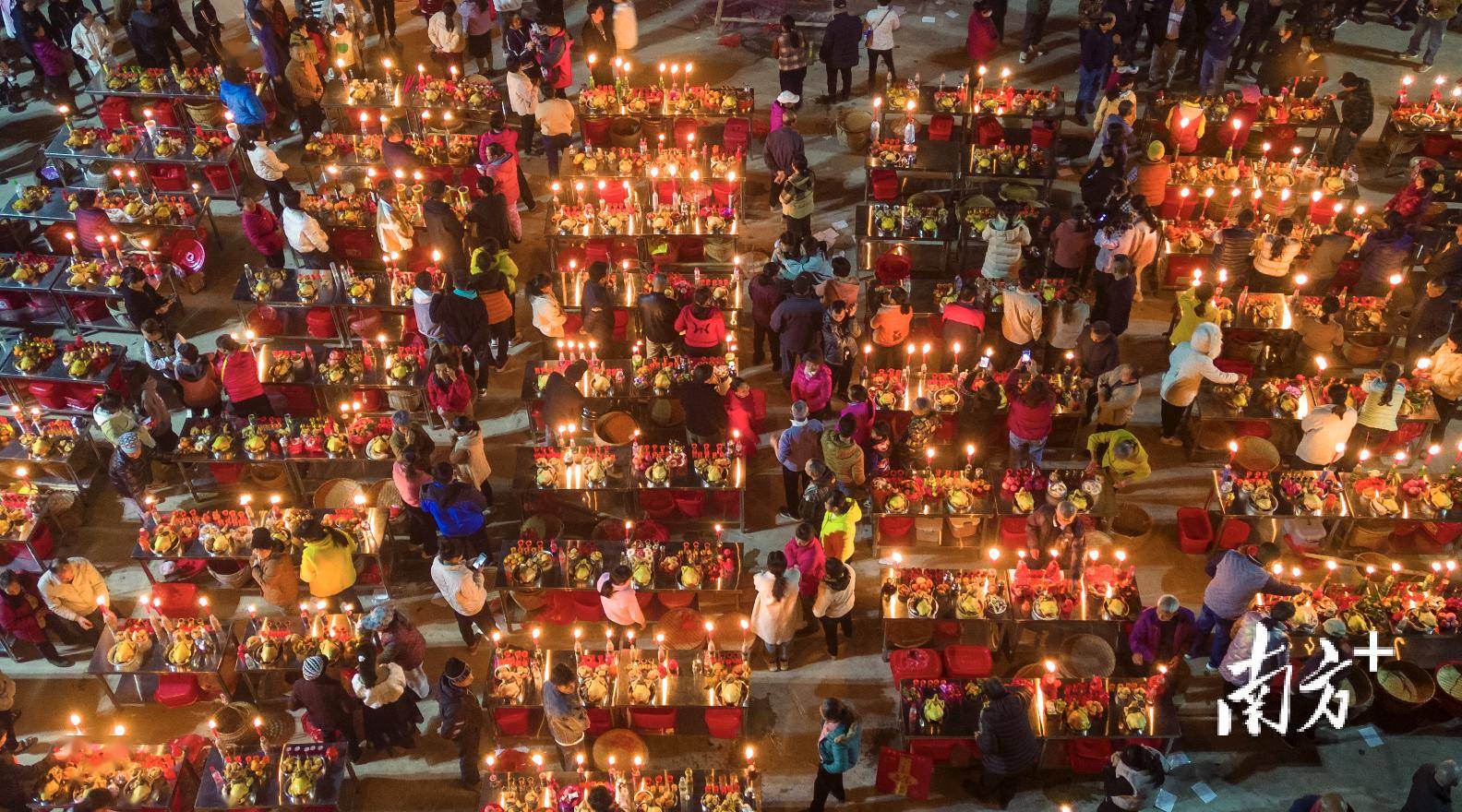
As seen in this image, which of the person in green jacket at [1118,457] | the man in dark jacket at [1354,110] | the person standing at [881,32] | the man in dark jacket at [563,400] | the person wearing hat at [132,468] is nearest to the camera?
the person in green jacket at [1118,457]

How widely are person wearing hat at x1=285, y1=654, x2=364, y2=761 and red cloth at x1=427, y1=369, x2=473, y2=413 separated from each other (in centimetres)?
341

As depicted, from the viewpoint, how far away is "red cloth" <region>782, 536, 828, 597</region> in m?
11.2

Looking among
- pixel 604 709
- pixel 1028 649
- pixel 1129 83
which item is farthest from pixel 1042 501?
pixel 1129 83

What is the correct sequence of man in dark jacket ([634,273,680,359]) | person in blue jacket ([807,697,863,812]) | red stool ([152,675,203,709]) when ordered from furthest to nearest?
man in dark jacket ([634,273,680,359]) → red stool ([152,675,203,709]) → person in blue jacket ([807,697,863,812])

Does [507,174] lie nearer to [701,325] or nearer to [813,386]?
[701,325]

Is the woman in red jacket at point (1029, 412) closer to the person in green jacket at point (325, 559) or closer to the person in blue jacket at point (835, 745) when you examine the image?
the person in blue jacket at point (835, 745)

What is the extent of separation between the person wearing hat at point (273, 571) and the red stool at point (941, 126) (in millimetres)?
11065

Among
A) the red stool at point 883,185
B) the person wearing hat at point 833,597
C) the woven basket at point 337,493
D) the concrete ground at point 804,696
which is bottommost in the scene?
the concrete ground at point 804,696

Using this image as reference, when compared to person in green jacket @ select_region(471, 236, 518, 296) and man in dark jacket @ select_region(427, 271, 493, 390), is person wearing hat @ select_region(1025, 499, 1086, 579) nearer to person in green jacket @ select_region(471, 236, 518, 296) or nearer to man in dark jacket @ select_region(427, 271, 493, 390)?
man in dark jacket @ select_region(427, 271, 493, 390)

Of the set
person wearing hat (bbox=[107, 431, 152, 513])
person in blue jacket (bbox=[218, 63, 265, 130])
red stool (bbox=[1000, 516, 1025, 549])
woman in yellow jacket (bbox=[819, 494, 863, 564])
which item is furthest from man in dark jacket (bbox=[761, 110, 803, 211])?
person wearing hat (bbox=[107, 431, 152, 513])

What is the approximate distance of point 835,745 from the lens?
32.8 ft

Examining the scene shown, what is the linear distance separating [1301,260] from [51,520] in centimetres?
1587

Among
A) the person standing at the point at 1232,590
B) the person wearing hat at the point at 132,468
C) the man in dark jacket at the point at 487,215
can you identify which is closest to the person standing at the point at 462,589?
the person wearing hat at the point at 132,468

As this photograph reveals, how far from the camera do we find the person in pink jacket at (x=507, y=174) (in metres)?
16.2
